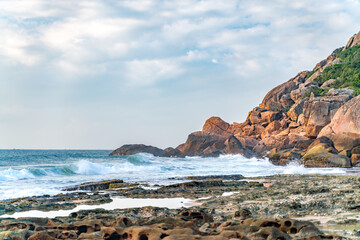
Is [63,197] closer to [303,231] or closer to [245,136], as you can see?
[303,231]

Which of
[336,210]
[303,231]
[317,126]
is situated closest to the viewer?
[303,231]

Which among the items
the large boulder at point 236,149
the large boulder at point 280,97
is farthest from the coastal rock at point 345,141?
the large boulder at point 280,97

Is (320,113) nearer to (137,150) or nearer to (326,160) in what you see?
(326,160)

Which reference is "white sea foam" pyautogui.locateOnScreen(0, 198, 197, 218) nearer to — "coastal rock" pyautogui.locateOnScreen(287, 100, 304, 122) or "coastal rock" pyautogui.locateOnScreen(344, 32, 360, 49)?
"coastal rock" pyautogui.locateOnScreen(287, 100, 304, 122)

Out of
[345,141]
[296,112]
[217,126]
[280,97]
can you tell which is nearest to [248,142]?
[296,112]

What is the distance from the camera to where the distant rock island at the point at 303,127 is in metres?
40.0

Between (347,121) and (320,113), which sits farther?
(320,113)

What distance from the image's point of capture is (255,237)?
5789mm

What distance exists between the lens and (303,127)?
59781 mm

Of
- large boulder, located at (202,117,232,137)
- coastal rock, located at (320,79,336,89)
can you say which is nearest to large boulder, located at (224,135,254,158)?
large boulder, located at (202,117,232,137)

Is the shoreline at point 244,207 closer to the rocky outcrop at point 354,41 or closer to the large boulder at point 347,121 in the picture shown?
the large boulder at point 347,121

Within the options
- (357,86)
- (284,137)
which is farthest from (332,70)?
(284,137)

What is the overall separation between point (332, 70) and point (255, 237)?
89.0 meters

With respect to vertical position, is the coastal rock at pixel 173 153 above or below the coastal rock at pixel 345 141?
below
